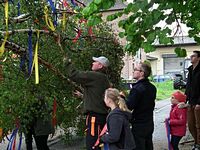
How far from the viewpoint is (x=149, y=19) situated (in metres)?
5.34

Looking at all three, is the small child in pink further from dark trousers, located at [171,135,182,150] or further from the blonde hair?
the blonde hair

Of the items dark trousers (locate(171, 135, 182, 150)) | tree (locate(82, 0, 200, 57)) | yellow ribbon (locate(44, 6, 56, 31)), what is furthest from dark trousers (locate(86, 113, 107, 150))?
dark trousers (locate(171, 135, 182, 150))

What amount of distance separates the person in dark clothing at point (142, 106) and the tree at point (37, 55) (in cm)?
122

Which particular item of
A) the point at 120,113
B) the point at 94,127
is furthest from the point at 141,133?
the point at 120,113

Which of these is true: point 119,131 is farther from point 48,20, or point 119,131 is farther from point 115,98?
point 48,20

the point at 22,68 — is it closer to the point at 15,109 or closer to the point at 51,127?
the point at 15,109

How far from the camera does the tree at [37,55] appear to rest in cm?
556

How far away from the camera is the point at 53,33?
5.88 m

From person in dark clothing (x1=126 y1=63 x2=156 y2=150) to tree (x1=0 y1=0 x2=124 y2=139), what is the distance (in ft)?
4.00

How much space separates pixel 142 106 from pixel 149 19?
3.88 ft

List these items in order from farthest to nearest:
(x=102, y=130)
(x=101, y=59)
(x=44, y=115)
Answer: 1. (x=44, y=115)
2. (x=101, y=59)
3. (x=102, y=130)

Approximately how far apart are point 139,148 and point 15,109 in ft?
6.51

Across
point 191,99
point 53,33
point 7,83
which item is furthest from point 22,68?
point 191,99

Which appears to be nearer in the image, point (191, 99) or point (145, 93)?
point (145, 93)
